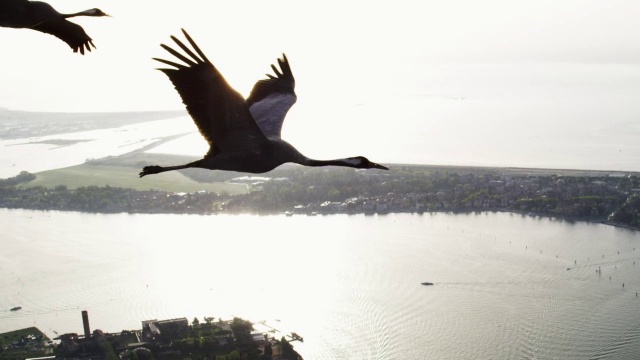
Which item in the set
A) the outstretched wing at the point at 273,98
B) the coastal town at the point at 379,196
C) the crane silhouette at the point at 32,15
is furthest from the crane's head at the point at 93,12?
the coastal town at the point at 379,196

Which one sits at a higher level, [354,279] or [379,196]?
[379,196]

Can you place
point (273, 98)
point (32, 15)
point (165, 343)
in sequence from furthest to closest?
point (165, 343)
point (273, 98)
point (32, 15)

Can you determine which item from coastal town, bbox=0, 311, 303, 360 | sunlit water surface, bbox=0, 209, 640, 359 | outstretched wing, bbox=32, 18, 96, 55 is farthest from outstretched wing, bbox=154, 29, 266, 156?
sunlit water surface, bbox=0, 209, 640, 359

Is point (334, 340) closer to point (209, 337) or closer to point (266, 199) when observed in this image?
point (209, 337)

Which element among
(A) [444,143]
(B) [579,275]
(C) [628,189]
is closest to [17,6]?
(B) [579,275]

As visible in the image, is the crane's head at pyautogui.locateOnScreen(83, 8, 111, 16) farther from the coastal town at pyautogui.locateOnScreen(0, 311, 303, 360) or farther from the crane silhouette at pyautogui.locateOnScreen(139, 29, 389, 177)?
the coastal town at pyautogui.locateOnScreen(0, 311, 303, 360)

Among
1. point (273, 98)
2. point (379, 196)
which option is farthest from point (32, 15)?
point (379, 196)

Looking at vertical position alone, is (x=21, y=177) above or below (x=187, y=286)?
above

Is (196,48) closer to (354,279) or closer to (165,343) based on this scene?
(165,343)

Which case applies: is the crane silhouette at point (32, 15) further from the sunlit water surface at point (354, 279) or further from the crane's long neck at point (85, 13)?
the sunlit water surface at point (354, 279)
